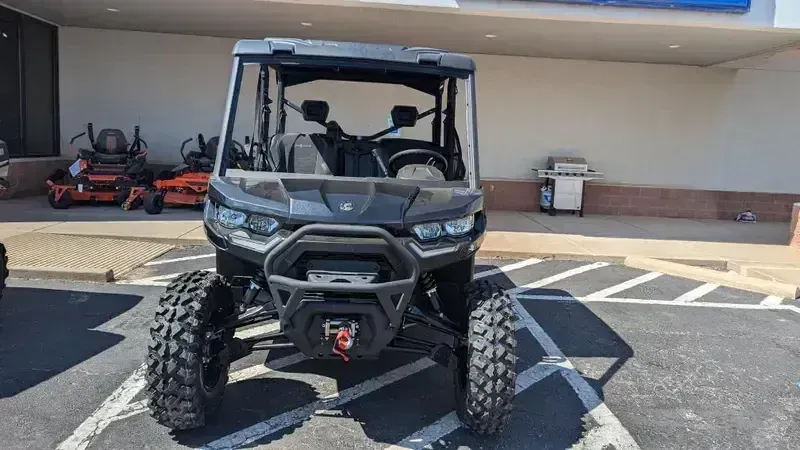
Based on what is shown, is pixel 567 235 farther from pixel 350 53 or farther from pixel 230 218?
pixel 230 218

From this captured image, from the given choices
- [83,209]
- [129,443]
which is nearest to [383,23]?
[83,209]

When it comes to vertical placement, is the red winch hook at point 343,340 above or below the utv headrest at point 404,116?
below

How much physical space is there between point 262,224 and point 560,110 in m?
11.5

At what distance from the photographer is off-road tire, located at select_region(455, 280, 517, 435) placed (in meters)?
3.33

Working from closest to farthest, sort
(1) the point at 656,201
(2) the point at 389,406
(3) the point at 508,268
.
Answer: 1. (2) the point at 389,406
2. (3) the point at 508,268
3. (1) the point at 656,201

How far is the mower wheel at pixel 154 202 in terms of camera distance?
10.8 meters

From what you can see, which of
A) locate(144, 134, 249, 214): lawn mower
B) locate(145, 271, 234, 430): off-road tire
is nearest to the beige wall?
locate(144, 134, 249, 214): lawn mower

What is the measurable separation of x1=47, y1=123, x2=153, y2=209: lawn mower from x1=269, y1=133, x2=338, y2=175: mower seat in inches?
300

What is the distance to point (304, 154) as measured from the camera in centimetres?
443

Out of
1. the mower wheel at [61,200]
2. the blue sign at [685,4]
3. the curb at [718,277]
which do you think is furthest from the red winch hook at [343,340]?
the mower wheel at [61,200]

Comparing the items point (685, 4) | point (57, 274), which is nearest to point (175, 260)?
point (57, 274)

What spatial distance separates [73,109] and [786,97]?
15476 mm

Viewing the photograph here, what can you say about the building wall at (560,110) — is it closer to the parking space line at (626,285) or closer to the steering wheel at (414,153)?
the parking space line at (626,285)

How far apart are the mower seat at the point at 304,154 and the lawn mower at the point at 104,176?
25.0ft
